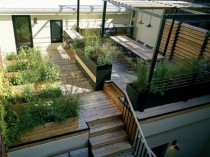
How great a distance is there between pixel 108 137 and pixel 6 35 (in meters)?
6.40

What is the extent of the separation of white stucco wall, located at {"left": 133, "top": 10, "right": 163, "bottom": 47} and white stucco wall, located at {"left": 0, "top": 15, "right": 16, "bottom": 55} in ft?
19.8

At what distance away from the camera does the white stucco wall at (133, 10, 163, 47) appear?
32.2 feet

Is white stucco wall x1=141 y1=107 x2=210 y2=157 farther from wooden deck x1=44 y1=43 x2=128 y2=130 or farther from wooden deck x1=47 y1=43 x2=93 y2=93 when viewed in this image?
wooden deck x1=47 y1=43 x2=93 y2=93

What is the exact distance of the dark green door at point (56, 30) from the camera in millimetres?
9789

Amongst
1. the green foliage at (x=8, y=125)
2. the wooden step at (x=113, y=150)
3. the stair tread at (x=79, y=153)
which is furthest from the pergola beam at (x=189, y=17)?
the green foliage at (x=8, y=125)

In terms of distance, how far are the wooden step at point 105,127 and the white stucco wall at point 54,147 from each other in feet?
0.91

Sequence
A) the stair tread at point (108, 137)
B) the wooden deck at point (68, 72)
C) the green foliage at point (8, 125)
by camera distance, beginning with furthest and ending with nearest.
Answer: the wooden deck at point (68, 72)
the stair tread at point (108, 137)
the green foliage at point (8, 125)

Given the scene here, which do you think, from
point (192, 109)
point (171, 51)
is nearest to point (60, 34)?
point (171, 51)

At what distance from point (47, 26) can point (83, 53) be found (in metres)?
3.15

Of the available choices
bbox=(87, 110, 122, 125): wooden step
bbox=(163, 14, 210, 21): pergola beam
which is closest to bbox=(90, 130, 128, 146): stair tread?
bbox=(87, 110, 122, 125): wooden step

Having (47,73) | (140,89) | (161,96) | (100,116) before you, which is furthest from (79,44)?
(161,96)

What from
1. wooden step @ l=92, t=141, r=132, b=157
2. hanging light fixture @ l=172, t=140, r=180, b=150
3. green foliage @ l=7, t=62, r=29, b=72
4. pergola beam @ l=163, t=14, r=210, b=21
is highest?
pergola beam @ l=163, t=14, r=210, b=21

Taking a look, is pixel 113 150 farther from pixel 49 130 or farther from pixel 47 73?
pixel 47 73

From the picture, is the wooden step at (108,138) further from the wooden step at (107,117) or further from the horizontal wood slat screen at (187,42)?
the horizontal wood slat screen at (187,42)
